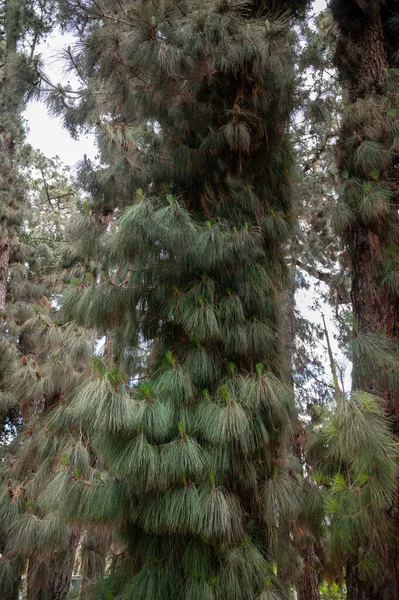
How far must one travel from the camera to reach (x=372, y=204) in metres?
3.29

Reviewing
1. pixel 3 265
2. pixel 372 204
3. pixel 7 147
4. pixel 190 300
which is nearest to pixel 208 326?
pixel 190 300

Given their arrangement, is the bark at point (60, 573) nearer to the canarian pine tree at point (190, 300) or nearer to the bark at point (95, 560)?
the bark at point (95, 560)

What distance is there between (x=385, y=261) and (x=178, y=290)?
144 cm

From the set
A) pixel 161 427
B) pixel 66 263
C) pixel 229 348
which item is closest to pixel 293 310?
pixel 66 263

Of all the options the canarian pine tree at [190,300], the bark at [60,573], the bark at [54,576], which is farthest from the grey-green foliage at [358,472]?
the bark at [60,573]

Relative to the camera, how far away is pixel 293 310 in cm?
731

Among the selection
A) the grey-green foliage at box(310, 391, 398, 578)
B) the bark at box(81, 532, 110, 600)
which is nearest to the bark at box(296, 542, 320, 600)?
the bark at box(81, 532, 110, 600)

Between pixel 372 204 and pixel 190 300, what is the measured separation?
1368mm

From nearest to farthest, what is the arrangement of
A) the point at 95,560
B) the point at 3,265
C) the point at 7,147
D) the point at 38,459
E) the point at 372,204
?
the point at 372,204
the point at 38,459
the point at 95,560
the point at 3,265
the point at 7,147

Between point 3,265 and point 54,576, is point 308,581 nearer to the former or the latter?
point 54,576

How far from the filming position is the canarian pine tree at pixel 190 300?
2.49 meters

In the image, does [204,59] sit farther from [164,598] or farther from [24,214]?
[24,214]

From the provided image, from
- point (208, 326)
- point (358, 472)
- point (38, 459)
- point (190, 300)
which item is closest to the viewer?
point (358, 472)

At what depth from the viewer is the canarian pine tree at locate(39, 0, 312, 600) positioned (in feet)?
8.18
